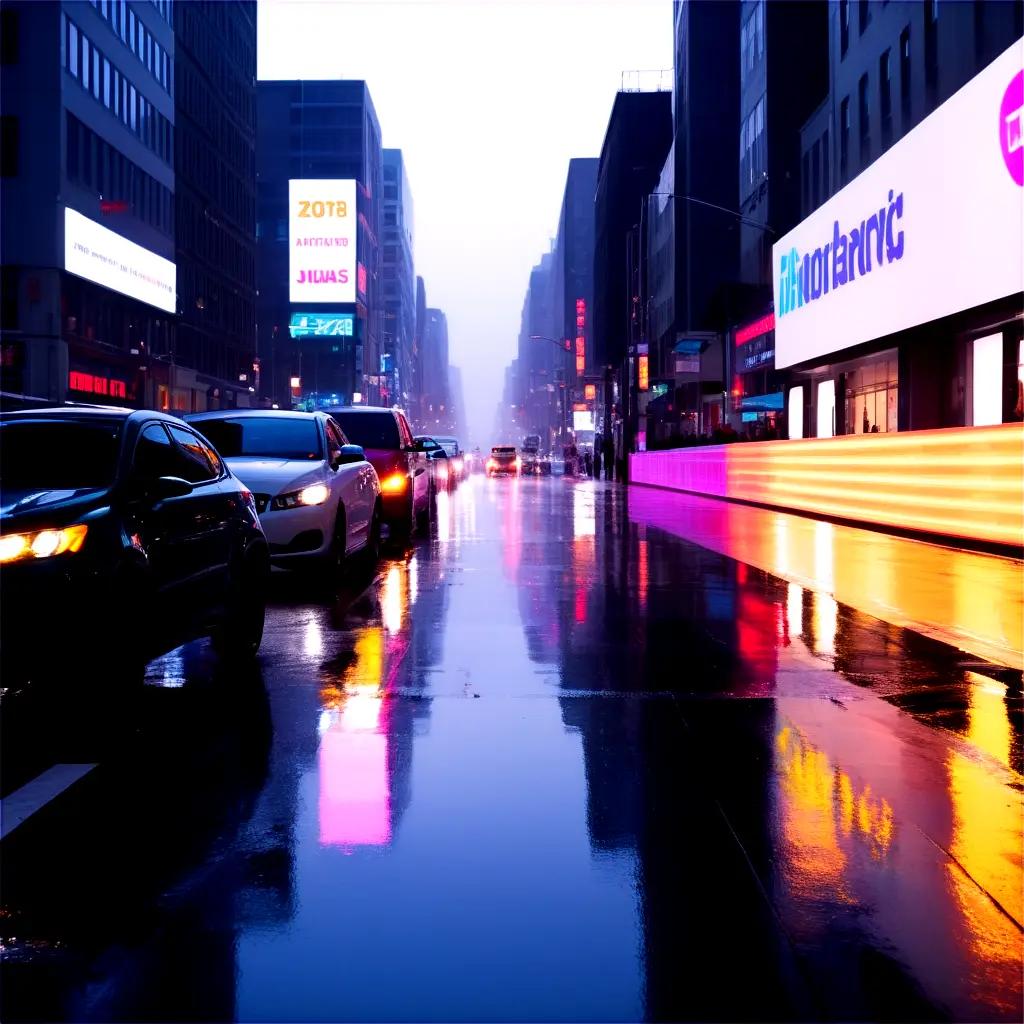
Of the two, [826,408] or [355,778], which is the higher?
[826,408]

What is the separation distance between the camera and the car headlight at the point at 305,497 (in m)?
12.5

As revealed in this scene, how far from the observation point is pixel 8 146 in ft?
179

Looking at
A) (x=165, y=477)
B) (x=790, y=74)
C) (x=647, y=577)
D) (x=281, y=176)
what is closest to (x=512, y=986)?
(x=165, y=477)

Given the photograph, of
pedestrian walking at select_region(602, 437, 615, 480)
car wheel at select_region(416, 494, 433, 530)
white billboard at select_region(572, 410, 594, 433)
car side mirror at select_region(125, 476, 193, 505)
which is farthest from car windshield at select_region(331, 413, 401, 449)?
white billboard at select_region(572, 410, 594, 433)

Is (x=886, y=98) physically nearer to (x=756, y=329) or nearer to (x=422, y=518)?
(x=756, y=329)

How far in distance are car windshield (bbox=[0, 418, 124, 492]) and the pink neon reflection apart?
176cm

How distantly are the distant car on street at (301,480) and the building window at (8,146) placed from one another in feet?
147

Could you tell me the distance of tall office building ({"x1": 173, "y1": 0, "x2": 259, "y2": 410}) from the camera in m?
76.9

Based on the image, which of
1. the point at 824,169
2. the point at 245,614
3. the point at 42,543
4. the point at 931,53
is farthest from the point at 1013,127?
the point at 824,169

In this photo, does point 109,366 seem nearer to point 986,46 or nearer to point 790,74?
point 790,74

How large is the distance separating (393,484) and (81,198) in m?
43.8

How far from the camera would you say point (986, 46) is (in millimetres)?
29094

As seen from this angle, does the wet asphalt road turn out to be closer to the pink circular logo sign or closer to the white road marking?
the white road marking

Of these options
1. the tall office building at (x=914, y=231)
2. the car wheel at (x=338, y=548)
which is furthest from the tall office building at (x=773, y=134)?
the car wheel at (x=338, y=548)
